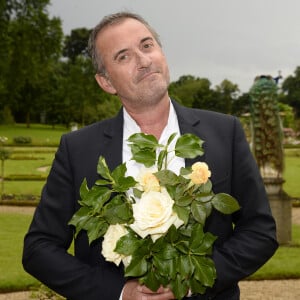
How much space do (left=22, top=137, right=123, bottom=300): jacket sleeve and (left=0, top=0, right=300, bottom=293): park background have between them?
6.00 metres

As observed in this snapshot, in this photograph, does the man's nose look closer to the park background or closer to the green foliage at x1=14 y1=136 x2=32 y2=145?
the park background

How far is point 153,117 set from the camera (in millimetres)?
2445

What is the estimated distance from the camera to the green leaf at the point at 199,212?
6.68 feet

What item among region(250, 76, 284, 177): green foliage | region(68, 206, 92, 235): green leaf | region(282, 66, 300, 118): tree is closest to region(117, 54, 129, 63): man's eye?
region(68, 206, 92, 235): green leaf

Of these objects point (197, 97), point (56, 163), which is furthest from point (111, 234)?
point (197, 97)

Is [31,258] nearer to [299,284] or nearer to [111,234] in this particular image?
[111,234]

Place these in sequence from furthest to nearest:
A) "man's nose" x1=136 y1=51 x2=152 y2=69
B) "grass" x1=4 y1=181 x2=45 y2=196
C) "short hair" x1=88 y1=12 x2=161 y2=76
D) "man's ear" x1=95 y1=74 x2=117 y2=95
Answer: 1. "grass" x1=4 y1=181 x2=45 y2=196
2. "man's ear" x1=95 y1=74 x2=117 y2=95
3. "short hair" x1=88 y1=12 x2=161 y2=76
4. "man's nose" x1=136 y1=51 x2=152 y2=69

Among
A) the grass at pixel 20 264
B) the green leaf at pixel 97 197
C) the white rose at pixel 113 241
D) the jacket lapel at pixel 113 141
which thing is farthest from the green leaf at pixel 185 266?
the grass at pixel 20 264

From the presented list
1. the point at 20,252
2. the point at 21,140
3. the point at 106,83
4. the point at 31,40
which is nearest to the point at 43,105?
the point at 21,140

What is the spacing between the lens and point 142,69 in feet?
7.69

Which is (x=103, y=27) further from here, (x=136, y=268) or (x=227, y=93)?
(x=227, y=93)

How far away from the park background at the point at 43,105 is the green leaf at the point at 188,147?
21.1 feet

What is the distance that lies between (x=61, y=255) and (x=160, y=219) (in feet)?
1.63

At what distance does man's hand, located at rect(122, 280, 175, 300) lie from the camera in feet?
6.78
